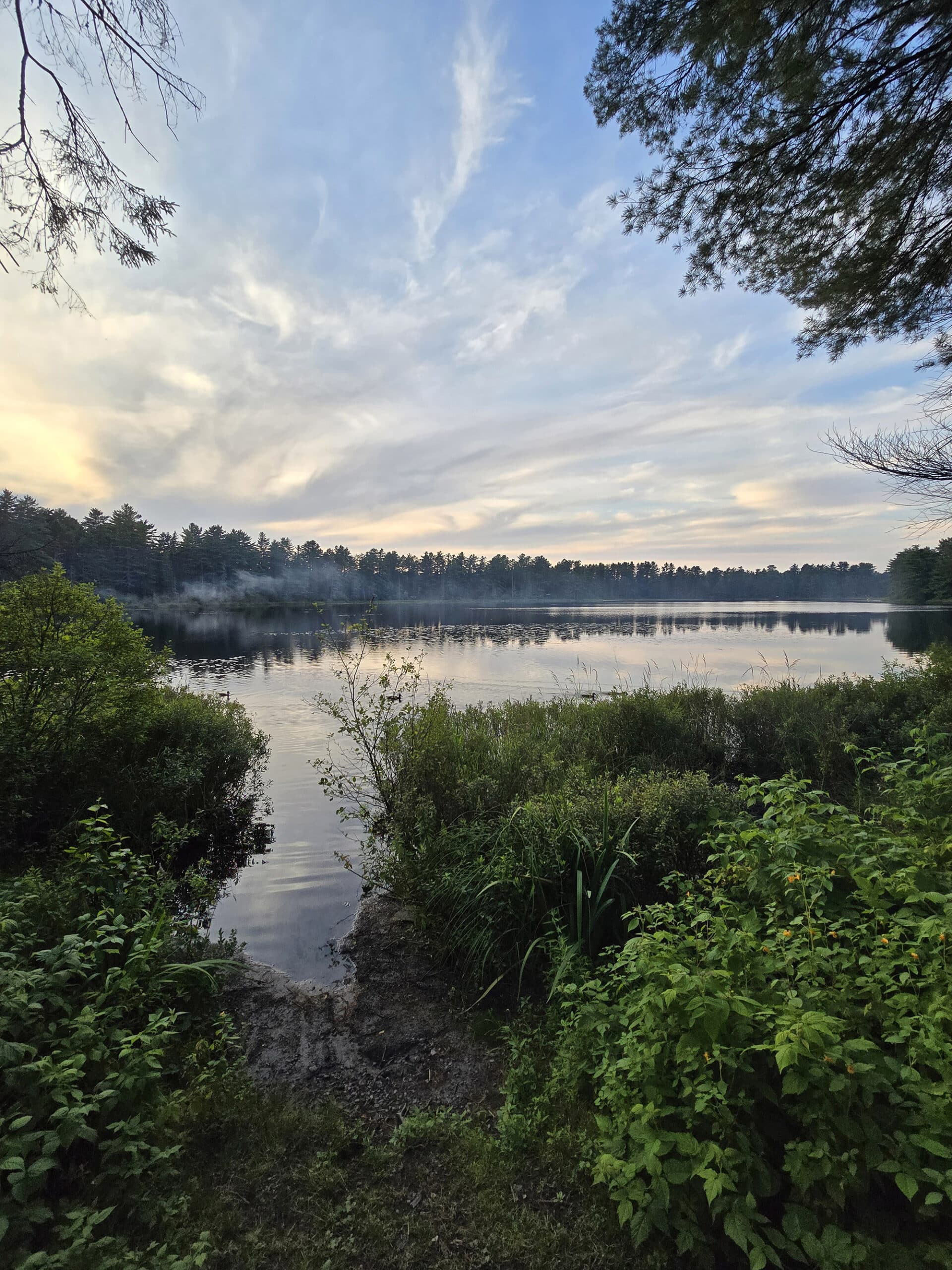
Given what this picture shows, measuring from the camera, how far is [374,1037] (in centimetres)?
384

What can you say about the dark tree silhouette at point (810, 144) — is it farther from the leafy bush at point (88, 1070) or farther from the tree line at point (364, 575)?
the tree line at point (364, 575)

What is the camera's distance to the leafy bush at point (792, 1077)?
1771mm

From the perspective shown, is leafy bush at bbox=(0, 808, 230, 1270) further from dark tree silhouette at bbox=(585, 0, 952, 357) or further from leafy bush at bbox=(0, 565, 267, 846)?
dark tree silhouette at bbox=(585, 0, 952, 357)

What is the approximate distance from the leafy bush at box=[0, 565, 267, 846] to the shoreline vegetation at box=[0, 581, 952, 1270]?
0.32ft

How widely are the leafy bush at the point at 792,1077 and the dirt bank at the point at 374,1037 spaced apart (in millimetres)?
866

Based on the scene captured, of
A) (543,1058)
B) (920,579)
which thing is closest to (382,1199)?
(543,1058)

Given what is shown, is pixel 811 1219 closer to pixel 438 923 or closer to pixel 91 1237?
pixel 91 1237

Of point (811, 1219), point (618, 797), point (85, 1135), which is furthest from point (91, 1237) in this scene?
point (618, 797)

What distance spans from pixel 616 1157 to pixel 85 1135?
2035 mm

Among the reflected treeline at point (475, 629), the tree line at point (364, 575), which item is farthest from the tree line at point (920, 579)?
the tree line at point (364, 575)

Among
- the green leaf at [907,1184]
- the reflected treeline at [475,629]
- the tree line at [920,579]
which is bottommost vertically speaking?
the reflected treeline at [475,629]

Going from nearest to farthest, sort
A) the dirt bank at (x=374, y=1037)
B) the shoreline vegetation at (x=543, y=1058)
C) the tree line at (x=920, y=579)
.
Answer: the shoreline vegetation at (x=543, y=1058)
the dirt bank at (x=374, y=1037)
the tree line at (x=920, y=579)

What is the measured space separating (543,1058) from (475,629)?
1681 inches

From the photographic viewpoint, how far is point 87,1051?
2516 mm
